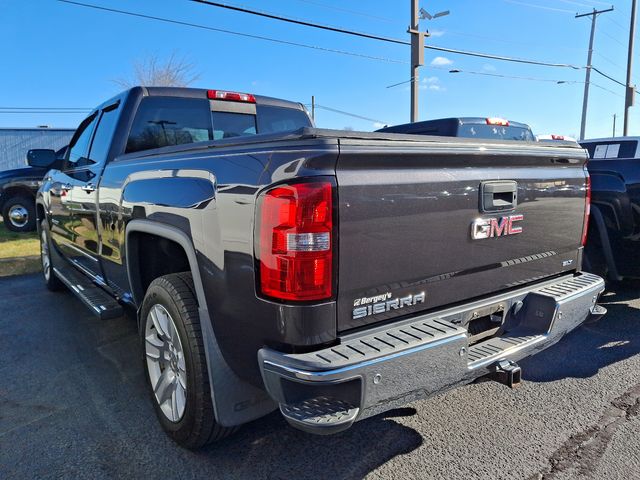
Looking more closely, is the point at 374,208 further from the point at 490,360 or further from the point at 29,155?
the point at 29,155

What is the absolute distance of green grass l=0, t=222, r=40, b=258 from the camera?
8.30m

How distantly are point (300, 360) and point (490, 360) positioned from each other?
1080 mm

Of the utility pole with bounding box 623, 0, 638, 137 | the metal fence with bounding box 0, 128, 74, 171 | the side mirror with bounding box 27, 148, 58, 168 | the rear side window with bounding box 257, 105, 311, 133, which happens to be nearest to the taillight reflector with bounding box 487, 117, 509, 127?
the rear side window with bounding box 257, 105, 311, 133

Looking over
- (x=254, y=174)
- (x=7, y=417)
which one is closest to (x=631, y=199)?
(x=254, y=174)

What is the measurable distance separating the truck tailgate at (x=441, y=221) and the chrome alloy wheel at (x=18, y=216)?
1141cm


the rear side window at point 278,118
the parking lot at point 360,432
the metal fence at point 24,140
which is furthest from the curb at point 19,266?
the metal fence at point 24,140

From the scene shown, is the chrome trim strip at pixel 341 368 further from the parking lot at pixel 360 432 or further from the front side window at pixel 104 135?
the front side window at pixel 104 135

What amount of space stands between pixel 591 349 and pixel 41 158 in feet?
19.2

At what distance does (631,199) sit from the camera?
13.7 ft

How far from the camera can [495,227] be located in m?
2.45

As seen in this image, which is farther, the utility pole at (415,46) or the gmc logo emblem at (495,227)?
the utility pole at (415,46)

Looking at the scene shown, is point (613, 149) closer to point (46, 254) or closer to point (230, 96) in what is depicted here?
point (230, 96)

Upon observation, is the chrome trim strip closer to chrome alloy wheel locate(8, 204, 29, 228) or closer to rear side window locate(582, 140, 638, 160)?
rear side window locate(582, 140, 638, 160)

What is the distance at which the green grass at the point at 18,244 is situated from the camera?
830 cm
